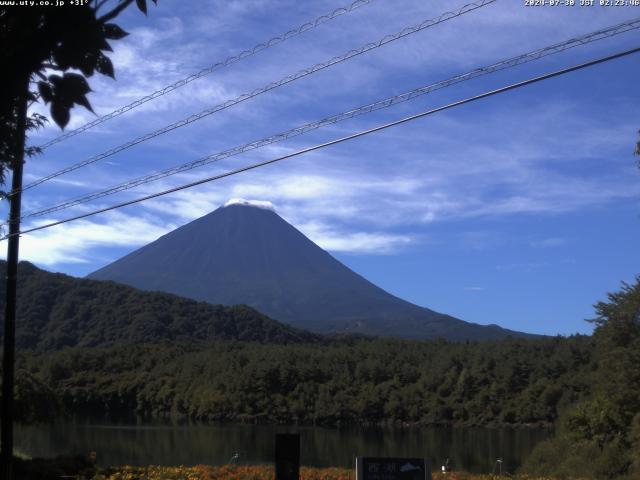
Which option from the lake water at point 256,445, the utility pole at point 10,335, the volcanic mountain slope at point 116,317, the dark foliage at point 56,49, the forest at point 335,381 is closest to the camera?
the dark foliage at point 56,49

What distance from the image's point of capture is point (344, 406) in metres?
63.8

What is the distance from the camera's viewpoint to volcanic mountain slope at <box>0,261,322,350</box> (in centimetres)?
10800

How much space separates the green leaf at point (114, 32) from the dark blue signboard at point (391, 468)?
20.4 feet

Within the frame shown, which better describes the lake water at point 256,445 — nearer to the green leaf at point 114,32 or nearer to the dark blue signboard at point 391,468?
the dark blue signboard at point 391,468

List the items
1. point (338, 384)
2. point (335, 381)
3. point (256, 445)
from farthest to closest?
1. point (335, 381)
2. point (338, 384)
3. point (256, 445)

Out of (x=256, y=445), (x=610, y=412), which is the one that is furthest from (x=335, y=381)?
(x=610, y=412)

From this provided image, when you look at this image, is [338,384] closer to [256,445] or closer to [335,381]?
[335,381]

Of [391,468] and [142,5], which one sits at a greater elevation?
[142,5]

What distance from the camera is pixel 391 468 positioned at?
8.65 metres

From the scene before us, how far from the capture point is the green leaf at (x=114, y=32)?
10.9 feet

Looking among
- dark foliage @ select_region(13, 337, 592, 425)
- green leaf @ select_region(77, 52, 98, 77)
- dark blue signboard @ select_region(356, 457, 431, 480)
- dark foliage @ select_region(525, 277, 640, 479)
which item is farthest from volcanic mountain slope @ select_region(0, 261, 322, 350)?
green leaf @ select_region(77, 52, 98, 77)

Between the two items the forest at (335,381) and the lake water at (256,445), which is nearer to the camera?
the lake water at (256,445)

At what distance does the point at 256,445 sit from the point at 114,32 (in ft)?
118

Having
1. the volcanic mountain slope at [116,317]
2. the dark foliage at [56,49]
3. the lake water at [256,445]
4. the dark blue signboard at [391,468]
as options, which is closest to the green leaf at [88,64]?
the dark foliage at [56,49]
